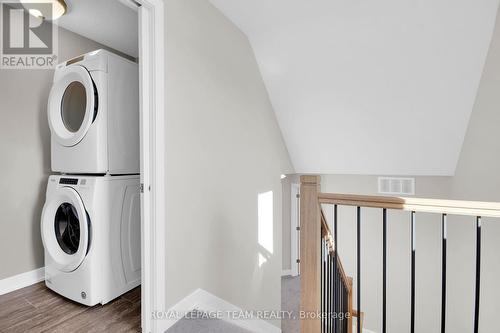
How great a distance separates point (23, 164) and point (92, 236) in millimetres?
989

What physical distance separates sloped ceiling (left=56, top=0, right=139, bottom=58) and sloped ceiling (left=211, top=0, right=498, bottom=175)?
2.48 feet

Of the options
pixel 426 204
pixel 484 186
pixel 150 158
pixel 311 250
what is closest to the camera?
pixel 426 204

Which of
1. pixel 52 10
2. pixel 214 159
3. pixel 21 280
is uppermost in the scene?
pixel 52 10

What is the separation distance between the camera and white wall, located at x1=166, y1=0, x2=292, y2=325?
1663 mm

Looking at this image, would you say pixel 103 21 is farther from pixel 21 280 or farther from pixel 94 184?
pixel 21 280

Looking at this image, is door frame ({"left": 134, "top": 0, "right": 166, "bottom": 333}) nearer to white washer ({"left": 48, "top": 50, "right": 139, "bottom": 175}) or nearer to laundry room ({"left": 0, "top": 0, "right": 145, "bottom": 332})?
laundry room ({"left": 0, "top": 0, "right": 145, "bottom": 332})

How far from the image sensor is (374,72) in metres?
2.42

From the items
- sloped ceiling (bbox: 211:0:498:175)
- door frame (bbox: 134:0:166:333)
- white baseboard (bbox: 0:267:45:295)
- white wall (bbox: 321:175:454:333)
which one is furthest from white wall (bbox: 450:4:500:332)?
white baseboard (bbox: 0:267:45:295)

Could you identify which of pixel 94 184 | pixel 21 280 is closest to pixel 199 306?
pixel 94 184

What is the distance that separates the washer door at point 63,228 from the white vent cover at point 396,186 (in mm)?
3370

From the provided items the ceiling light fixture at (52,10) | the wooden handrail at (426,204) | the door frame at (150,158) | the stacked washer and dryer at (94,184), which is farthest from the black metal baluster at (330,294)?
the ceiling light fixture at (52,10)

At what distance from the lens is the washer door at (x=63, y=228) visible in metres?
1.72

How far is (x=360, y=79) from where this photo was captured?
251cm

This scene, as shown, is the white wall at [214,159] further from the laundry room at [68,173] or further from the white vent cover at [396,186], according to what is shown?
the white vent cover at [396,186]
